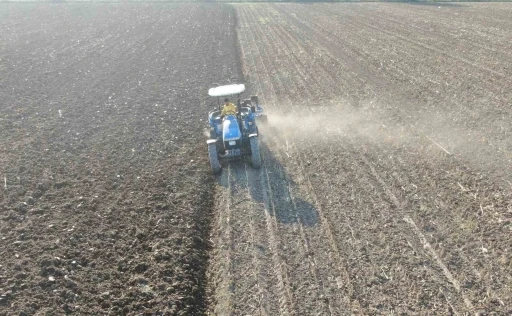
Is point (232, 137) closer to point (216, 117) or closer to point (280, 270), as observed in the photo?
point (216, 117)

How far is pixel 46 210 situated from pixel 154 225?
233cm

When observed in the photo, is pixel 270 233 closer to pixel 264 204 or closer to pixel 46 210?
pixel 264 204

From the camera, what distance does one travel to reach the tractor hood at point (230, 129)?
34.9 feet

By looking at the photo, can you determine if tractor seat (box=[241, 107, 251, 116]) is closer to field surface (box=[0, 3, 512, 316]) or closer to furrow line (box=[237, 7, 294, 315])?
field surface (box=[0, 3, 512, 316])

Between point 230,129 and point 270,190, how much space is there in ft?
6.03

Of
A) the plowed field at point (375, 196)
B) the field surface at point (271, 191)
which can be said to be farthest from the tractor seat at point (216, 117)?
the plowed field at point (375, 196)

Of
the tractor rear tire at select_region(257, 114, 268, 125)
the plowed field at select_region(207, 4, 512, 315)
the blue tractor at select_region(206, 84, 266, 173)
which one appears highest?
the blue tractor at select_region(206, 84, 266, 173)

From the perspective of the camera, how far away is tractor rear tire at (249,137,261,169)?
1063 cm

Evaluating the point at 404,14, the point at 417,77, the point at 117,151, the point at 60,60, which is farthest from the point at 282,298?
the point at 404,14

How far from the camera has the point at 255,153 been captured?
1071 centimetres

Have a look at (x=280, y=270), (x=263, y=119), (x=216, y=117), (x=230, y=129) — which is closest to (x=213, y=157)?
(x=230, y=129)

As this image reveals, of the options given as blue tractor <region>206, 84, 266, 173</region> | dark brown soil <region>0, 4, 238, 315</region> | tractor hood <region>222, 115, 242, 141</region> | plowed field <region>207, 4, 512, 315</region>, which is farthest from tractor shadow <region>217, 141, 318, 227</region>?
tractor hood <region>222, 115, 242, 141</region>

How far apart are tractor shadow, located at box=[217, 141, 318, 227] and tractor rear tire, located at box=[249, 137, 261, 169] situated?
20 cm

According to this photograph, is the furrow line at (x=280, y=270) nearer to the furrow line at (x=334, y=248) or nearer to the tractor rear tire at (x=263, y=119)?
the furrow line at (x=334, y=248)
